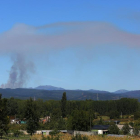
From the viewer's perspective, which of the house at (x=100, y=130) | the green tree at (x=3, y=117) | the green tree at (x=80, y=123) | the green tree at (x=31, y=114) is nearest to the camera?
the green tree at (x=3, y=117)

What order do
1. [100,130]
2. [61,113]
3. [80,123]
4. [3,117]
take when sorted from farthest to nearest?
[61,113], [80,123], [100,130], [3,117]

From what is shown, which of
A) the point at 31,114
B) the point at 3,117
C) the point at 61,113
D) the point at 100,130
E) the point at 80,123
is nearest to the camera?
the point at 3,117

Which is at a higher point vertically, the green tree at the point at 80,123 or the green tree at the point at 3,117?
the green tree at the point at 3,117

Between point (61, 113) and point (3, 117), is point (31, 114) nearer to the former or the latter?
point (3, 117)

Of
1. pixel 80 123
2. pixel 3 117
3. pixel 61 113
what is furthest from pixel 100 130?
pixel 61 113

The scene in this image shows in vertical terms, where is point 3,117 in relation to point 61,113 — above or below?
above

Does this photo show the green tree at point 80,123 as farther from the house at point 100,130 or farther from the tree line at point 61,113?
the house at point 100,130

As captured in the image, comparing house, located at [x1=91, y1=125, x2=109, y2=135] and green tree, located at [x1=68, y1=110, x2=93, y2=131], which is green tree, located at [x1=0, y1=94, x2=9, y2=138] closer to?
house, located at [x1=91, y1=125, x2=109, y2=135]

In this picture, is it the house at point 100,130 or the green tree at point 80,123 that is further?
the green tree at point 80,123

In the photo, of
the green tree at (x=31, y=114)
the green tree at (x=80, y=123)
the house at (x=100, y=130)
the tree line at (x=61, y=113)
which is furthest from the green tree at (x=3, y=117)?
the green tree at (x=80, y=123)

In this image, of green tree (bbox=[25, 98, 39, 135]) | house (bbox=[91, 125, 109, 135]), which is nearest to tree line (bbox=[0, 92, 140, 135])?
green tree (bbox=[25, 98, 39, 135])

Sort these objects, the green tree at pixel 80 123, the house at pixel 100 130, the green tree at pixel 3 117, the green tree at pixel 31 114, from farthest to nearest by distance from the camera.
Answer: the green tree at pixel 80 123
the house at pixel 100 130
the green tree at pixel 31 114
the green tree at pixel 3 117

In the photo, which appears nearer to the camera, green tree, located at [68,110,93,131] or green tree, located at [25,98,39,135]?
green tree, located at [25,98,39,135]

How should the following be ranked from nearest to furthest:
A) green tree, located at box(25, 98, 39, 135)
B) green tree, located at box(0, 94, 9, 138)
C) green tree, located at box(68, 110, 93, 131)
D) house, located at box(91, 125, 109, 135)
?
1. green tree, located at box(0, 94, 9, 138)
2. green tree, located at box(25, 98, 39, 135)
3. house, located at box(91, 125, 109, 135)
4. green tree, located at box(68, 110, 93, 131)
